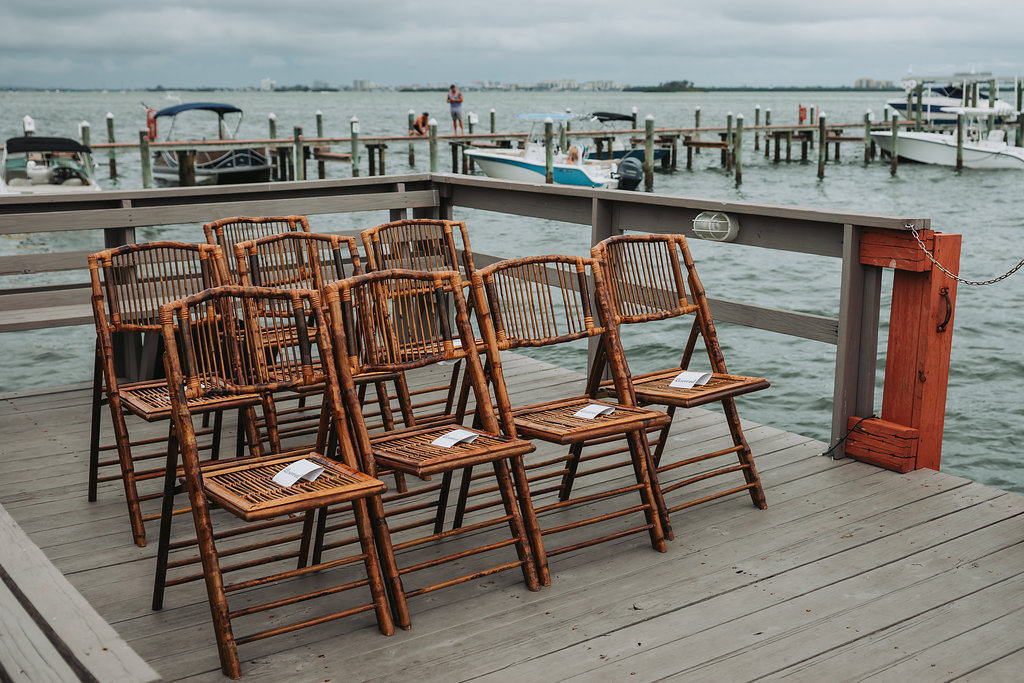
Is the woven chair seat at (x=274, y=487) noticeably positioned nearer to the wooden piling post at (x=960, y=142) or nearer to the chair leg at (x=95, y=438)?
the chair leg at (x=95, y=438)

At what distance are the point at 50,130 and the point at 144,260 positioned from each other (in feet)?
210

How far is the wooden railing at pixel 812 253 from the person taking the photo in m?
3.73

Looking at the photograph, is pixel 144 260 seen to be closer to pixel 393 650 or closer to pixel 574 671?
pixel 393 650

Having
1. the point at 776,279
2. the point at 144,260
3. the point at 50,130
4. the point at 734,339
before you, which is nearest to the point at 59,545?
the point at 144,260

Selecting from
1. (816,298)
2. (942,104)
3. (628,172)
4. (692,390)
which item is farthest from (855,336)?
(942,104)

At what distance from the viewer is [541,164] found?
23.2m

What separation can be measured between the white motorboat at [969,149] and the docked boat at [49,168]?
2457 cm

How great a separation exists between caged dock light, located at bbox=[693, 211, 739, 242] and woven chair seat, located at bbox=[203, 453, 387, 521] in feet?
6.84

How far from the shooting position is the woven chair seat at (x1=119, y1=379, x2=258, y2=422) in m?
3.13

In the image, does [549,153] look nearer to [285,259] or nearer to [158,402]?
[285,259]

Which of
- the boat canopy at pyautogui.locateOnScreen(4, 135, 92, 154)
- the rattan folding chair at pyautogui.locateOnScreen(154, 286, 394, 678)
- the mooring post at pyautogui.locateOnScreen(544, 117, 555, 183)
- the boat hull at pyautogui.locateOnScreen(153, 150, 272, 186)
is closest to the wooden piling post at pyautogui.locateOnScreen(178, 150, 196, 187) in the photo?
the boat hull at pyautogui.locateOnScreen(153, 150, 272, 186)

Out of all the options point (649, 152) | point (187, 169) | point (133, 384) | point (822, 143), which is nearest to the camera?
point (133, 384)

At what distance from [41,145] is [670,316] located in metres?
17.1

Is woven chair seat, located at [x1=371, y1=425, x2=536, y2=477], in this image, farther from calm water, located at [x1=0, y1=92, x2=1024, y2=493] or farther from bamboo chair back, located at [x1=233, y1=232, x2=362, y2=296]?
calm water, located at [x1=0, y1=92, x2=1024, y2=493]
